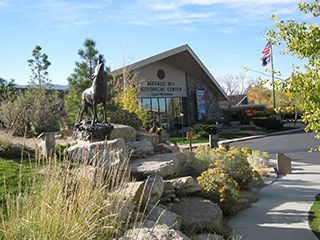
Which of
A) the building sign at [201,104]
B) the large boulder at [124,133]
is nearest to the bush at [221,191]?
the large boulder at [124,133]

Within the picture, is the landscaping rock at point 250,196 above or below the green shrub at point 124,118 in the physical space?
below

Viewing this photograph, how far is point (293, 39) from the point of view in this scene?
17.9 ft

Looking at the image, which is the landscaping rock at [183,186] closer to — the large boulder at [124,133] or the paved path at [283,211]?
the paved path at [283,211]

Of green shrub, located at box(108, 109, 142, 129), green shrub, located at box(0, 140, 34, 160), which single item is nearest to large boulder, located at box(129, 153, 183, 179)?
green shrub, located at box(0, 140, 34, 160)

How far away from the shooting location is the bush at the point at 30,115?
13.7 m

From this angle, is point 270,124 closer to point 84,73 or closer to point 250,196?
point 84,73

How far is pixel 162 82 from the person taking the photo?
101 feet

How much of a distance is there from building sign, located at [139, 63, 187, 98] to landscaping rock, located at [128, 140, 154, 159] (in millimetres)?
19658

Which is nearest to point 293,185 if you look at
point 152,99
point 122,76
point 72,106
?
point 72,106

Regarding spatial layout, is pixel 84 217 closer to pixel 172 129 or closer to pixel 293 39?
pixel 293 39

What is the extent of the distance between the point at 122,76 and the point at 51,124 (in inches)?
319

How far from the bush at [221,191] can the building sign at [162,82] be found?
21.1 meters

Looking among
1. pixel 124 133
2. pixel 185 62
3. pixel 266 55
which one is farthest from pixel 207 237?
pixel 185 62

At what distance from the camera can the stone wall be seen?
1294 inches
